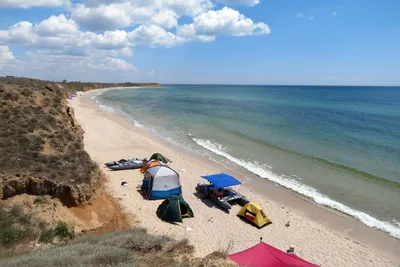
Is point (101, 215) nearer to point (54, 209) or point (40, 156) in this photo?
point (54, 209)

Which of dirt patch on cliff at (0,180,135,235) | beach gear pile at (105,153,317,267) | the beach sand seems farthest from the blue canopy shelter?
dirt patch on cliff at (0,180,135,235)

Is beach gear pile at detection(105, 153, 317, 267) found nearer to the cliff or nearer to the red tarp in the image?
the cliff

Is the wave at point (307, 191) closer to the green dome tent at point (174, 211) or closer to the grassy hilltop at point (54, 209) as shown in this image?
the green dome tent at point (174, 211)

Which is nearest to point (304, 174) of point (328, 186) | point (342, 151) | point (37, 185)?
point (328, 186)

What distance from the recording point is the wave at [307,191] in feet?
47.8

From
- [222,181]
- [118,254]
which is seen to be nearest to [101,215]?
[118,254]

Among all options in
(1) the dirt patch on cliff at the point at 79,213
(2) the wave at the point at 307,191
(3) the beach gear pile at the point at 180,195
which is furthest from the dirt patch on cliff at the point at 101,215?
(2) the wave at the point at 307,191

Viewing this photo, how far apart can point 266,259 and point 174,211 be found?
591 cm

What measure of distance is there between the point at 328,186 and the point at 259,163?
5863 millimetres

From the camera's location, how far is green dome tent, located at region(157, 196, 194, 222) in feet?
44.1

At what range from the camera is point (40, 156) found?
1252 centimetres

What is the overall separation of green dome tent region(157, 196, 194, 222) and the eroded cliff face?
3.25 metres

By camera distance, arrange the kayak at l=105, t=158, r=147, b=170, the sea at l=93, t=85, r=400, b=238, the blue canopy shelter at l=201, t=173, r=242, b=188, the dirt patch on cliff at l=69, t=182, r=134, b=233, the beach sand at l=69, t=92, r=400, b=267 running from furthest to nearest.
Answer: the kayak at l=105, t=158, r=147, b=170
the sea at l=93, t=85, r=400, b=238
the blue canopy shelter at l=201, t=173, r=242, b=188
the beach sand at l=69, t=92, r=400, b=267
the dirt patch on cliff at l=69, t=182, r=134, b=233

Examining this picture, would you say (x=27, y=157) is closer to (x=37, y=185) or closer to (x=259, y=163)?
(x=37, y=185)
